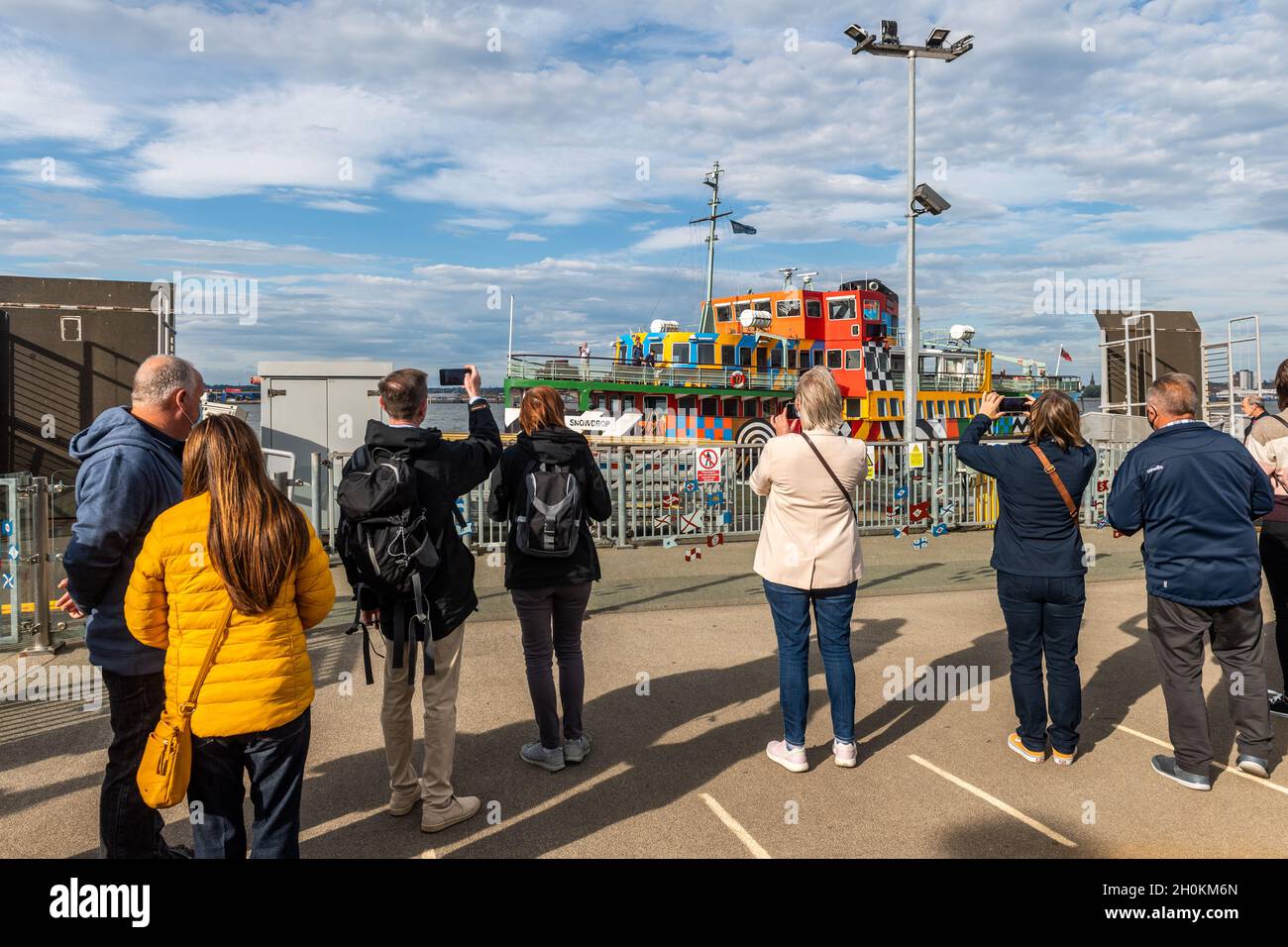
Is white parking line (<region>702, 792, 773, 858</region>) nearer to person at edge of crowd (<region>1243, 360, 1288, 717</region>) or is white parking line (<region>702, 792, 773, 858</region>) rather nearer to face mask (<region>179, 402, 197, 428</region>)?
face mask (<region>179, 402, 197, 428</region>)

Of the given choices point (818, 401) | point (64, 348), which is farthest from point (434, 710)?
point (64, 348)

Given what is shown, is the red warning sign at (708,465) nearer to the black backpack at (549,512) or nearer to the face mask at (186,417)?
the black backpack at (549,512)

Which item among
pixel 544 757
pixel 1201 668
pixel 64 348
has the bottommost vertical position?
pixel 544 757

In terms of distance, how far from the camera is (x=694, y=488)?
1285 centimetres

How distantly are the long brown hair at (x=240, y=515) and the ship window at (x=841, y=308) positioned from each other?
23.6 meters

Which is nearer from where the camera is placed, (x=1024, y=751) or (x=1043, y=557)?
(x=1043, y=557)

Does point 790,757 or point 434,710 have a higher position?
point 434,710

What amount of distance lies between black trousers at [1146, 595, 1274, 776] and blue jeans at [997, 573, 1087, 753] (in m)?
0.41

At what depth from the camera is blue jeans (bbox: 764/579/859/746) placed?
14.1ft

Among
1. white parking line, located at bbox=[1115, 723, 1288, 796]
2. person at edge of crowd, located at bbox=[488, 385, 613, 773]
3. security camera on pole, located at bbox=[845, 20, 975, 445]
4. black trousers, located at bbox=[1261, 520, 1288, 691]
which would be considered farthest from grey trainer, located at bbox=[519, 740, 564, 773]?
security camera on pole, located at bbox=[845, 20, 975, 445]

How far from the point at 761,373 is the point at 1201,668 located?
2012 cm

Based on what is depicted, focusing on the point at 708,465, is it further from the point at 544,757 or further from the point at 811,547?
the point at 544,757

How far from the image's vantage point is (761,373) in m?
23.9

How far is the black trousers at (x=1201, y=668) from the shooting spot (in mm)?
4113
